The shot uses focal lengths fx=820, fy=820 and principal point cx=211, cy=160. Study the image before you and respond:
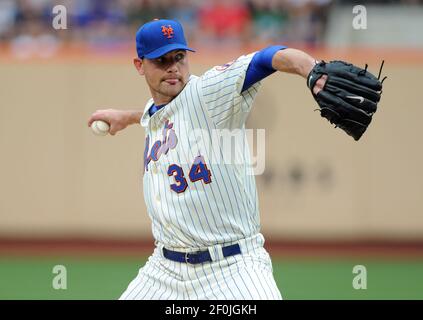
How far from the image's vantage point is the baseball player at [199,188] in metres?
4.67

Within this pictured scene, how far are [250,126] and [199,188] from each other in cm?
616

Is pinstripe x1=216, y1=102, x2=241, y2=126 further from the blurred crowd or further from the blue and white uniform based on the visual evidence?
the blurred crowd

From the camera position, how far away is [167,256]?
16.3 ft

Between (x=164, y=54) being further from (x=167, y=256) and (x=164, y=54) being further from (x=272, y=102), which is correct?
(x=272, y=102)

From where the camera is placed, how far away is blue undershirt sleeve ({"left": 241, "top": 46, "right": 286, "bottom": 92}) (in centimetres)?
427

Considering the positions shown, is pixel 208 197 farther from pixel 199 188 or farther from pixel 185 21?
pixel 185 21

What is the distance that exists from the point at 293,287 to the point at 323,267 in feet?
5.09

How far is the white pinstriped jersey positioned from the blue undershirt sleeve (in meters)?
0.14

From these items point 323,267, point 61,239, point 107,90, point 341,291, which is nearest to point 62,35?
point 107,90

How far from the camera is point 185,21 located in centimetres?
1180

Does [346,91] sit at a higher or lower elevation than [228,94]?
lower

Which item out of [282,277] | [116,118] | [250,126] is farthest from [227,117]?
[250,126]

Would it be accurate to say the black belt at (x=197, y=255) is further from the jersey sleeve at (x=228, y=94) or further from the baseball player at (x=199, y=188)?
the jersey sleeve at (x=228, y=94)

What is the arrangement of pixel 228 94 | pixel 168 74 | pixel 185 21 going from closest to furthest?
pixel 228 94 → pixel 168 74 → pixel 185 21
